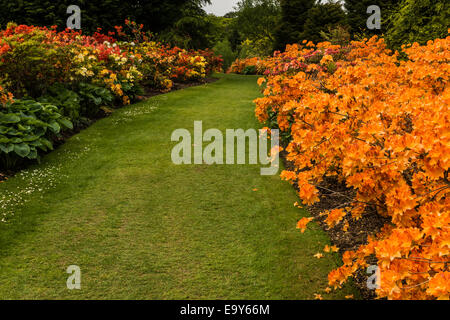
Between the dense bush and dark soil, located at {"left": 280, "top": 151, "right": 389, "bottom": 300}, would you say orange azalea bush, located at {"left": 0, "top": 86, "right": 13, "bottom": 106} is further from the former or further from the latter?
dark soil, located at {"left": 280, "top": 151, "right": 389, "bottom": 300}

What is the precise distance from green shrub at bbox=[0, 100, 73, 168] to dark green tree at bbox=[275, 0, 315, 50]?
17.1 m

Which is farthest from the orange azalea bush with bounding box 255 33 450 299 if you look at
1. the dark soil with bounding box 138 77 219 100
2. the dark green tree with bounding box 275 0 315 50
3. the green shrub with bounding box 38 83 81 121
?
the dark green tree with bounding box 275 0 315 50

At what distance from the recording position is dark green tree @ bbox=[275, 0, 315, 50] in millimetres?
20453

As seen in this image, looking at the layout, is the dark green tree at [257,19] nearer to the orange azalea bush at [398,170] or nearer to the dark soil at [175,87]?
the dark soil at [175,87]

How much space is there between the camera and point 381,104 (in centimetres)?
284

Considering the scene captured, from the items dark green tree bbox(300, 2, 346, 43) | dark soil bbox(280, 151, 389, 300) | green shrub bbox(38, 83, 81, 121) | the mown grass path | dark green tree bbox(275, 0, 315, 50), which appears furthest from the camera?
dark green tree bbox(275, 0, 315, 50)

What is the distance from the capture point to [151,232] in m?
3.68

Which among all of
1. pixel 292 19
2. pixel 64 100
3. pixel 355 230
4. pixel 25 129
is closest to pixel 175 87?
pixel 64 100

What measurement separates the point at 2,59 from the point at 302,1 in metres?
18.2

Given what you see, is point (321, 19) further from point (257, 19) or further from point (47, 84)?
point (47, 84)

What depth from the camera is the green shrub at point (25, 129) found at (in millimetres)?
4805

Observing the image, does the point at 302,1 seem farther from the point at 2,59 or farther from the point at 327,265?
the point at 327,265
